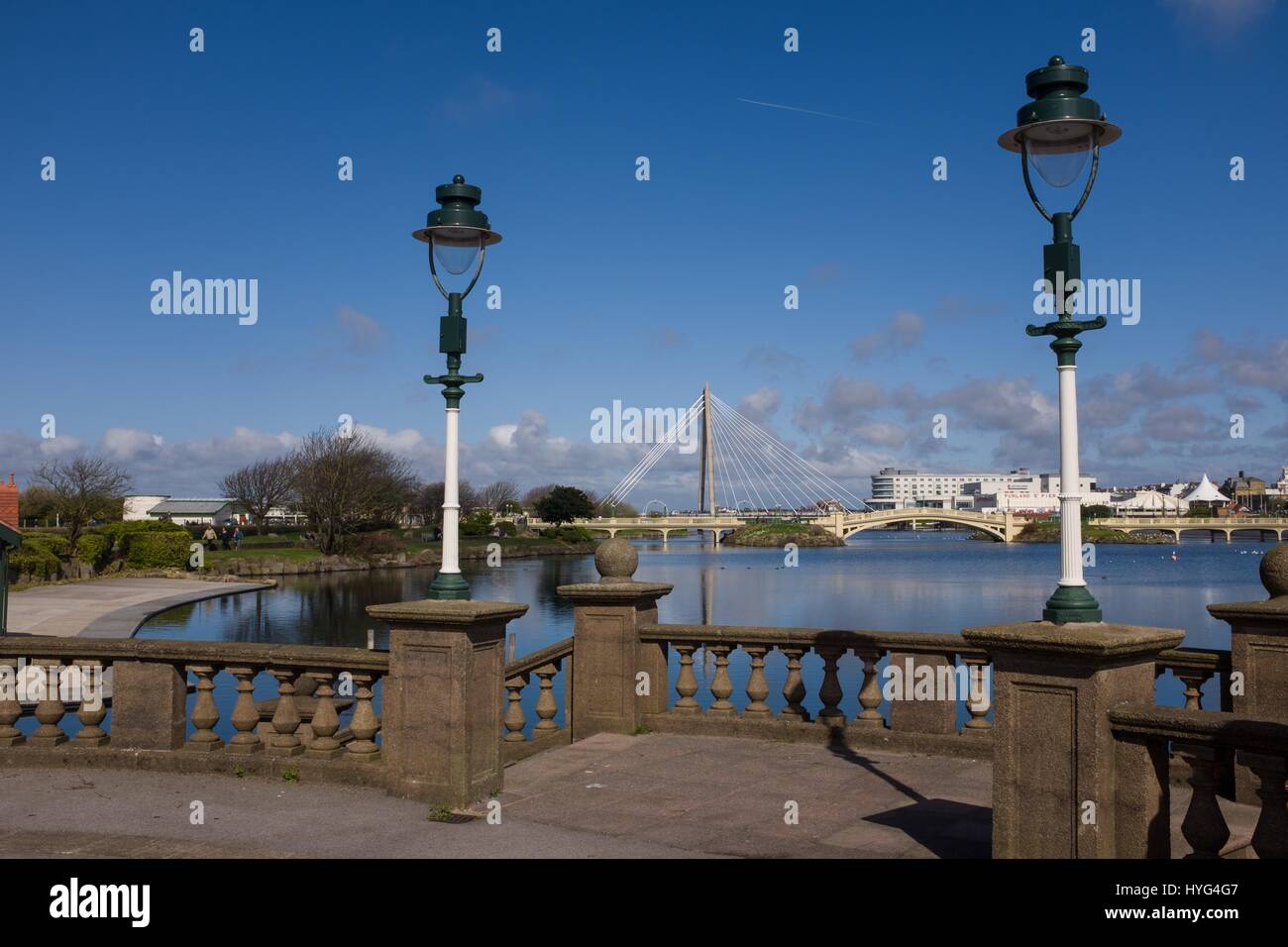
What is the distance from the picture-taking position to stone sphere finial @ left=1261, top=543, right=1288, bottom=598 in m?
6.73

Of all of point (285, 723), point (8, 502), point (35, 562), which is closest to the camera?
point (285, 723)

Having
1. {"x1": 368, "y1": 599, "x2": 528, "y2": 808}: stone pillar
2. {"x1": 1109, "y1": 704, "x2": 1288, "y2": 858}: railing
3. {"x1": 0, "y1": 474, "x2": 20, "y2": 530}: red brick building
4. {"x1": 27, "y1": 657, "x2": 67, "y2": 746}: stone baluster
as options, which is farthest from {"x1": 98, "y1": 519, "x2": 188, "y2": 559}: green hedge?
{"x1": 1109, "y1": 704, "x2": 1288, "y2": 858}: railing

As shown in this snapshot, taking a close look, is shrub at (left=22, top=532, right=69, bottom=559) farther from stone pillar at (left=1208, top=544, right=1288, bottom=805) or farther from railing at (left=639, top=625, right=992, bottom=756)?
stone pillar at (left=1208, top=544, right=1288, bottom=805)

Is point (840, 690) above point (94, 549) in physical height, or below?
above

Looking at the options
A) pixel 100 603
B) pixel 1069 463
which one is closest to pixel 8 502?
pixel 100 603

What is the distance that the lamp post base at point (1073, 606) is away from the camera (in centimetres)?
502

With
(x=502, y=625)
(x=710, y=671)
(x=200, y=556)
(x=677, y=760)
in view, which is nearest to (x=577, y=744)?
(x=677, y=760)

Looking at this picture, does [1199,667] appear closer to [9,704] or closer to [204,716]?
[204,716]

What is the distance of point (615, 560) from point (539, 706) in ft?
4.52

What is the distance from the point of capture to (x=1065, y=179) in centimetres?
536

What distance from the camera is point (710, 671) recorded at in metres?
25.2

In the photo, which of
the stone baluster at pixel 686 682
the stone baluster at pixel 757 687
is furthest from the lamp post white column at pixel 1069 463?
the stone baluster at pixel 686 682

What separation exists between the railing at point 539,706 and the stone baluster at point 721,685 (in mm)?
1266
